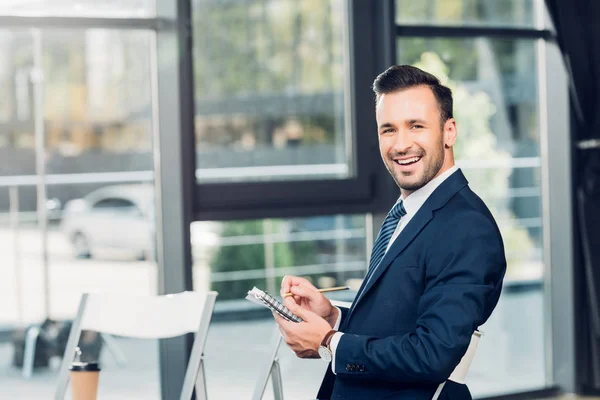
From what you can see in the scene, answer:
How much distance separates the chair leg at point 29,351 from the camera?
3746 mm

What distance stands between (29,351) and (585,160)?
271cm

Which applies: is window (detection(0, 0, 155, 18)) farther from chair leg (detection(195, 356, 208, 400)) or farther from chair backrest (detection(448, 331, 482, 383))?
chair backrest (detection(448, 331, 482, 383))

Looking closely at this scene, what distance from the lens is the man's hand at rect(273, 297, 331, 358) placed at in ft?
5.89

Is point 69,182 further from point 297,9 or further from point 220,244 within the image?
point 297,9

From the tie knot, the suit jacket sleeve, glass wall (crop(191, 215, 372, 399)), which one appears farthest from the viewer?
glass wall (crop(191, 215, 372, 399))

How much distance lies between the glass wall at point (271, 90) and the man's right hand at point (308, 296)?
1795 mm

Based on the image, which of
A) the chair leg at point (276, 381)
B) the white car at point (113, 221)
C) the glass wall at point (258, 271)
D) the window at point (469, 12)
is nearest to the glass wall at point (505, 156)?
the window at point (469, 12)

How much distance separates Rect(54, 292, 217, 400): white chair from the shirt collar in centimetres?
81

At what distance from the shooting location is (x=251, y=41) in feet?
12.7

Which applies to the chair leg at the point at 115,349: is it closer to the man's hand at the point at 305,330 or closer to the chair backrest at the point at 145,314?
the chair backrest at the point at 145,314

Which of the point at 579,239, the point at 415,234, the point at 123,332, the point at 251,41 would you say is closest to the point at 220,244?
the point at 251,41

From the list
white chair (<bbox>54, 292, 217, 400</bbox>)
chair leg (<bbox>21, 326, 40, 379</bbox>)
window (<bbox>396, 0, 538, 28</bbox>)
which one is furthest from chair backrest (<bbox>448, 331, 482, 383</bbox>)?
window (<bbox>396, 0, 538, 28</bbox>)

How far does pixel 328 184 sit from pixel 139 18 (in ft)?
3.43

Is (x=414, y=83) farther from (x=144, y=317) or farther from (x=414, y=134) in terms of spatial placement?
(x=144, y=317)
